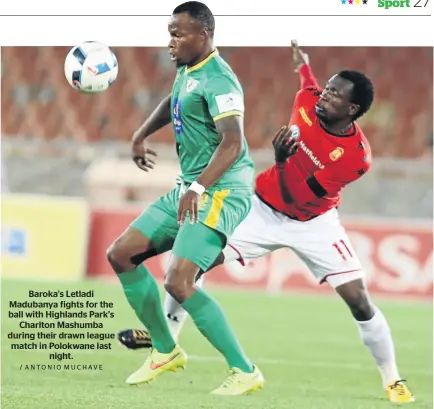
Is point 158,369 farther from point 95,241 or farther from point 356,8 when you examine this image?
point 95,241

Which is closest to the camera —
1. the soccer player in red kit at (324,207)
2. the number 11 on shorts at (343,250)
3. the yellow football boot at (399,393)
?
the yellow football boot at (399,393)

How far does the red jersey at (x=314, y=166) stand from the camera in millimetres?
7270

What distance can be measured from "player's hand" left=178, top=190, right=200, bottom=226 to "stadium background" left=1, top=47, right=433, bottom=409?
5.25m

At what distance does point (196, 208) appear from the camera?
5.95 m

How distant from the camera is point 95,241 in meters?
14.7

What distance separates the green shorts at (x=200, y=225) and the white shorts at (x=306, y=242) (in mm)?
836

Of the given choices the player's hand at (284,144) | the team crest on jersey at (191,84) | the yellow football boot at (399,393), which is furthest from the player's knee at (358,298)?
the team crest on jersey at (191,84)

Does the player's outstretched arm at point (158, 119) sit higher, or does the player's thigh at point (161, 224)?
the player's outstretched arm at point (158, 119)

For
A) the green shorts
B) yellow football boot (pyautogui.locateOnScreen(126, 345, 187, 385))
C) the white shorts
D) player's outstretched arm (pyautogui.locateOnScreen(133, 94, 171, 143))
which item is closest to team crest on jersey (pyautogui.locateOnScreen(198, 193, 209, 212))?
the green shorts

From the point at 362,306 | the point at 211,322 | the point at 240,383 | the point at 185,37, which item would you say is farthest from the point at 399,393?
the point at 185,37

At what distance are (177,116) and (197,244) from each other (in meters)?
0.78

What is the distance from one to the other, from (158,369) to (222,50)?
10499 millimetres

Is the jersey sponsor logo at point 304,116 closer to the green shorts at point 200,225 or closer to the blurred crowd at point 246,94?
the green shorts at point 200,225

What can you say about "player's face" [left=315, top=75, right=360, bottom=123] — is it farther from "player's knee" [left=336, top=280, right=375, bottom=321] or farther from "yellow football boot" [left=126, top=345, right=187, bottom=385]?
"yellow football boot" [left=126, top=345, right=187, bottom=385]
